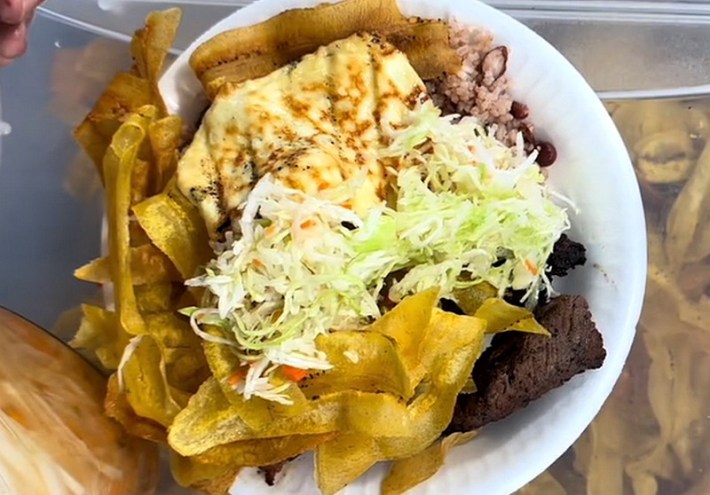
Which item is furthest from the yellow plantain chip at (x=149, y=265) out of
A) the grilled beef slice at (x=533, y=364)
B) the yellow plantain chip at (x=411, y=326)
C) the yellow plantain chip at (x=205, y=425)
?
the grilled beef slice at (x=533, y=364)

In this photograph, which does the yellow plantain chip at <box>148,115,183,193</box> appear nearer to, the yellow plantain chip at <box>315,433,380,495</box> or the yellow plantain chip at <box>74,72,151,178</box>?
the yellow plantain chip at <box>74,72,151,178</box>

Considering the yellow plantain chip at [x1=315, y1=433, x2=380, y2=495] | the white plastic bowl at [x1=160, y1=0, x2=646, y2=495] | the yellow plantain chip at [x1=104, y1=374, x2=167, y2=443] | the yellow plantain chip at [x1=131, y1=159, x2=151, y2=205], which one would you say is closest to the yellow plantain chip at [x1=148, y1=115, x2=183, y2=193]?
the yellow plantain chip at [x1=131, y1=159, x2=151, y2=205]

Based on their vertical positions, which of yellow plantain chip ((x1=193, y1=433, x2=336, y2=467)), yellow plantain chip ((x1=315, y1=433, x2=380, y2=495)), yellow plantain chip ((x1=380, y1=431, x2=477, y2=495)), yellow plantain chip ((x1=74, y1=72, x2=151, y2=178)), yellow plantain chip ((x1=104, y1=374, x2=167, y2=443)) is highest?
yellow plantain chip ((x1=74, y1=72, x2=151, y2=178))

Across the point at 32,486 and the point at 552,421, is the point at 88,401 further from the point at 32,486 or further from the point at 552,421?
the point at 552,421

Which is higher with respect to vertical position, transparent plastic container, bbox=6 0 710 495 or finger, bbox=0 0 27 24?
finger, bbox=0 0 27 24

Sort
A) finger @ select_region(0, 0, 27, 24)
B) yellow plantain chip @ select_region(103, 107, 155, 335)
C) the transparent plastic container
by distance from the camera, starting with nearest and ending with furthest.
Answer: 1. finger @ select_region(0, 0, 27, 24)
2. yellow plantain chip @ select_region(103, 107, 155, 335)
3. the transparent plastic container

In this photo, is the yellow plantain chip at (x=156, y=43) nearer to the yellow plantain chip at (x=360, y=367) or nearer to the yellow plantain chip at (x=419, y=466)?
the yellow plantain chip at (x=360, y=367)

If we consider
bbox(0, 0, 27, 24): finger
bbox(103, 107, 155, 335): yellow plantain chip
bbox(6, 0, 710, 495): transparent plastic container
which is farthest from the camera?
bbox(6, 0, 710, 495): transparent plastic container
